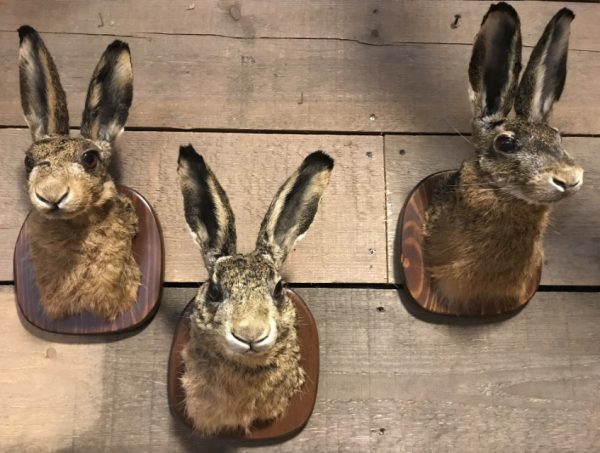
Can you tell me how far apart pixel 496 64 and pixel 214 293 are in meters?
0.52

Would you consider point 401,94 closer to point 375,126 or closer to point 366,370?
point 375,126

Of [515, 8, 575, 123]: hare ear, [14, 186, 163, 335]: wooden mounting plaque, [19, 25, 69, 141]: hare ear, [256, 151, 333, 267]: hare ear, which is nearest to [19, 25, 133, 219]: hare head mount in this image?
[19, 25, 69, 141]: hare ear

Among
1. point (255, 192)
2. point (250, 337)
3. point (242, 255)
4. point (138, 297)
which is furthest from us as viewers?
point (255, 192)

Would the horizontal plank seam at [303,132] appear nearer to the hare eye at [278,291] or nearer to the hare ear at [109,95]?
the hare ear at [109,95]

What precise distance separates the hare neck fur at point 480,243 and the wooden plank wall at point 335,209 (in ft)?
0.23

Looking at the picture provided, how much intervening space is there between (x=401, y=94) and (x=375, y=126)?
82mm

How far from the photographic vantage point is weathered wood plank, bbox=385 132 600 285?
103 centimetres

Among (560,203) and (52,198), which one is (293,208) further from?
(560,203)

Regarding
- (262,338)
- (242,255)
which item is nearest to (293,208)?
(242,255)

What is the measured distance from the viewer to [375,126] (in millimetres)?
1086

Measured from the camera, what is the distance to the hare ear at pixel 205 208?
81 centimetres

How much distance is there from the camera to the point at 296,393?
906 millimetres

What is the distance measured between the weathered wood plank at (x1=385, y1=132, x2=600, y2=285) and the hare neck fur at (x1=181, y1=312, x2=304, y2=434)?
0.90 feet

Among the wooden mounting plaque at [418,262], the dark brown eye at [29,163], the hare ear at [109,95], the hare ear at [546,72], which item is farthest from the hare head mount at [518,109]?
the dark brown eye at [29,163]
